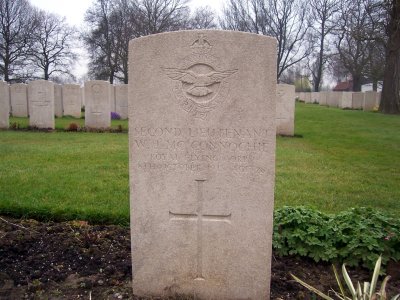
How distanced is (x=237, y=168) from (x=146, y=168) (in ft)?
2.28

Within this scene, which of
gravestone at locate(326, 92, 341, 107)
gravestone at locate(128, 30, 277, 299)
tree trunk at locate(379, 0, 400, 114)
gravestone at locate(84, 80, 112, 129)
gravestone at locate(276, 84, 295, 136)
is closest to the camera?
gravestone at locate(128, 30, 277, 299)

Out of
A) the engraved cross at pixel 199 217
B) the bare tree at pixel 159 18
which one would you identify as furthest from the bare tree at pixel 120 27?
the engraved cross at pixel 199 217

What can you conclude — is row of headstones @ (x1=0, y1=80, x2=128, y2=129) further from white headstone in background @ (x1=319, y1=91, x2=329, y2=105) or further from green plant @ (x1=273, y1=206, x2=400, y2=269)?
white headstone in background @ (x1=319, y1=91, x2=329, y2=105)

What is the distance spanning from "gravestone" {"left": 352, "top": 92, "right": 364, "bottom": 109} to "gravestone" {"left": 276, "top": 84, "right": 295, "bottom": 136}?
1858cm

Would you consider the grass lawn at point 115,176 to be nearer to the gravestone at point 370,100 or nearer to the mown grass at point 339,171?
the mown grass at point 339,171

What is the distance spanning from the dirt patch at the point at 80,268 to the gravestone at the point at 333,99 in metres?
32.2

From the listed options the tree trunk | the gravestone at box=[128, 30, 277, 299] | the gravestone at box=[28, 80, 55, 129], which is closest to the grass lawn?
the gravestone at box=[128, 30, 277, 299]

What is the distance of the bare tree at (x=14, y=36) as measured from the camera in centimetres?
3634

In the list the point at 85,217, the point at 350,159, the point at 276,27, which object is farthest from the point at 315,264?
the point at 276,27

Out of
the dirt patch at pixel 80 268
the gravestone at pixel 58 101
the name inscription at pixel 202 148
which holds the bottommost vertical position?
the dirt patch at pixel 80 268

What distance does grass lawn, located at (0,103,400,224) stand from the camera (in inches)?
190

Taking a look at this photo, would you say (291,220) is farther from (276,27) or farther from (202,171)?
(276,27)

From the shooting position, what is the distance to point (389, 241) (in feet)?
10.9

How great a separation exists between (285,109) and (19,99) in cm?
1334
